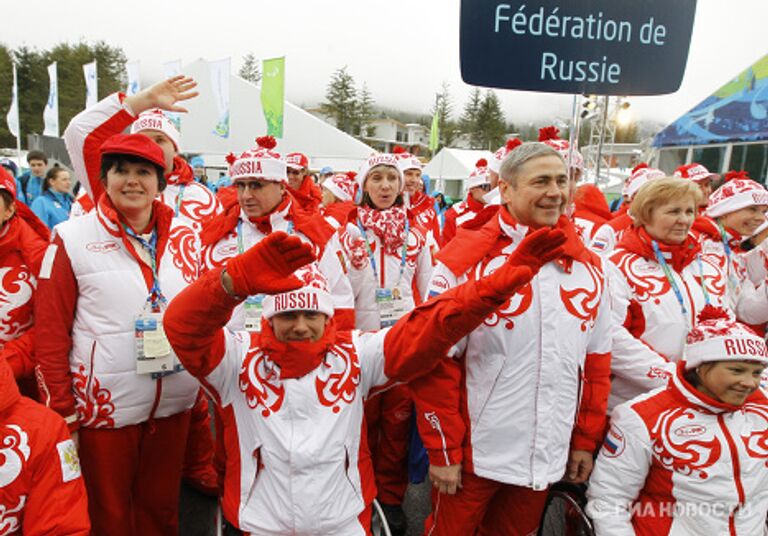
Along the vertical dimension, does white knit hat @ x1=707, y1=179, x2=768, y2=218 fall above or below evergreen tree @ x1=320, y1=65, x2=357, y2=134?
below

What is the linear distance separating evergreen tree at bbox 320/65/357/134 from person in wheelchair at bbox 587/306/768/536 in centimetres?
6490

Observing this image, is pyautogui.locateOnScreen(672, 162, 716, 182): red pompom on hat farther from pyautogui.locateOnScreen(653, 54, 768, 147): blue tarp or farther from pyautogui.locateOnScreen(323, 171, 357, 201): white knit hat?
pyautogui.locateOnScreen(653, 54, 768, 147): blue tarp

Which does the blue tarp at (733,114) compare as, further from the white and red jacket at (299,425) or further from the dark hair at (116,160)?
the dark hair at (116,160)

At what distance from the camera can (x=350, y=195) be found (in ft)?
18.8

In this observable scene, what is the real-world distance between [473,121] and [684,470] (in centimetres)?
7326

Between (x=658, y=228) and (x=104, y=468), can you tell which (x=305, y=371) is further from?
(x=658, y=228)

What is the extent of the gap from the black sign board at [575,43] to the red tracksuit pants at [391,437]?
195cm

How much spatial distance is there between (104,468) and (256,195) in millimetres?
1611

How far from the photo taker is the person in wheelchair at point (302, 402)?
76.4 inches

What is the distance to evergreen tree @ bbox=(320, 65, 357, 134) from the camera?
211 ft

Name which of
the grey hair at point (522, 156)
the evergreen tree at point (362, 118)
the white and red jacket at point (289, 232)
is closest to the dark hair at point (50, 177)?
the white and red jacket at point (289, 232)

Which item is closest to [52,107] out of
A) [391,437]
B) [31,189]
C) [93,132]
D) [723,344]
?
[31,189]

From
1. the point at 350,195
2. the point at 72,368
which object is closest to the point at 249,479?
the point at 72,368

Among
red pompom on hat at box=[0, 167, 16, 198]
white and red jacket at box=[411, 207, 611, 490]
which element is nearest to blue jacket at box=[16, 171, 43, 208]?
red pompom on hat at box=[0, 167, 16, 198]
